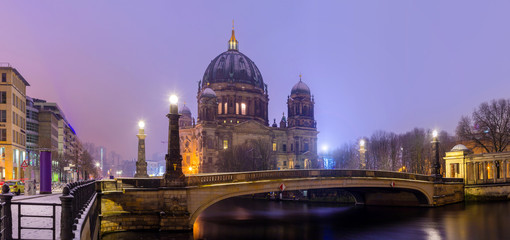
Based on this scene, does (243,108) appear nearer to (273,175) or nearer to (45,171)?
(273,175)

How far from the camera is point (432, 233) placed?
3438 centimetres

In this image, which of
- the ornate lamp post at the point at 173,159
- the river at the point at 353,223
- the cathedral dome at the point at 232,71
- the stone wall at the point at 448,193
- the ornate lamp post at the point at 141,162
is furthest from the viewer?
the cathedral dome at the point at 232,71

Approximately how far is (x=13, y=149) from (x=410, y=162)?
64.4 metres

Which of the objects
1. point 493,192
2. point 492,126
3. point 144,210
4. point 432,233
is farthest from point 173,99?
point 492,126

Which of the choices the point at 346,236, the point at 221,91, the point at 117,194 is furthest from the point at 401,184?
the point at 221,91

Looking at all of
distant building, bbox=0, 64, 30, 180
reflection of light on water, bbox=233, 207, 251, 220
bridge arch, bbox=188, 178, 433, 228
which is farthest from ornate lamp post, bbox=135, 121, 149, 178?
distant building, bbox=0, 64, 30, 180

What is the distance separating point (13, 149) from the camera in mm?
55656

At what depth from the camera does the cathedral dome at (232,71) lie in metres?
115

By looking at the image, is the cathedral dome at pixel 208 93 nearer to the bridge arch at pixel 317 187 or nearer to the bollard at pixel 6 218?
the bridge arch at pixel 317 187

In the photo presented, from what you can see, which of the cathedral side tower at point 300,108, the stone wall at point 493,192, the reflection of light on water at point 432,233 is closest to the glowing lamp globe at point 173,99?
the reflection of light on water at point 432,233

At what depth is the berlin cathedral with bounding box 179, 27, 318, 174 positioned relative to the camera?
107438mm

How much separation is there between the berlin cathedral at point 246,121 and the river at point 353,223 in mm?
55378

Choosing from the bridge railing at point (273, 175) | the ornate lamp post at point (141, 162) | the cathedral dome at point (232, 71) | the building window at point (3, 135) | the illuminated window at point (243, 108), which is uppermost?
the cathedral dome at point (232, 71)

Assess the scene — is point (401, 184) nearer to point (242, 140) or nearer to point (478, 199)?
point (478, 199)
